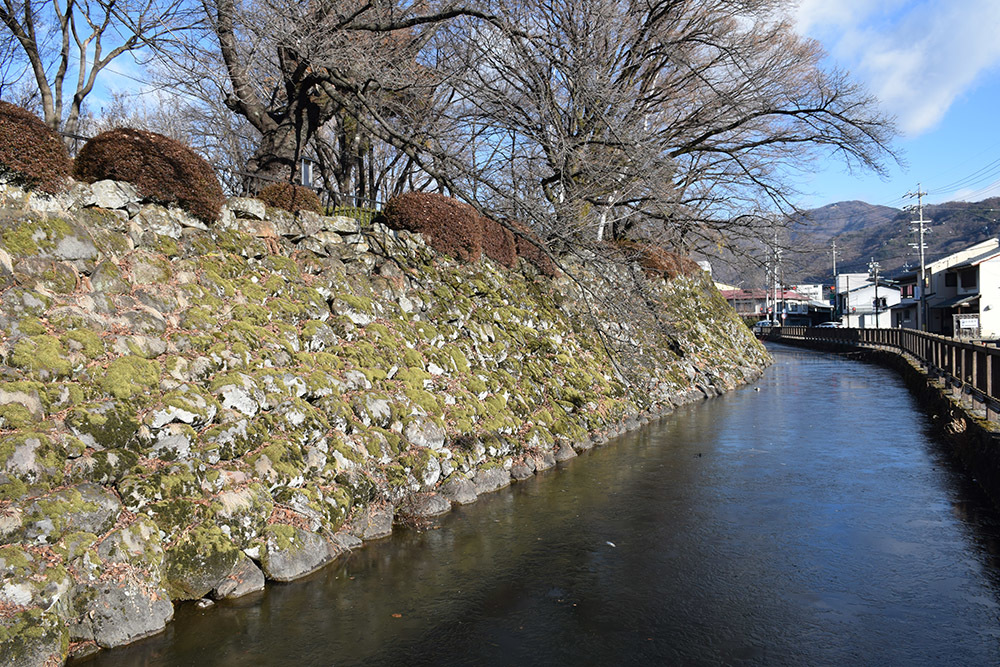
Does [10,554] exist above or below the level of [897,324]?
A: below

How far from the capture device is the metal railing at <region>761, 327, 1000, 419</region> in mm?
11375

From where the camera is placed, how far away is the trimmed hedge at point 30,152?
7.66 m

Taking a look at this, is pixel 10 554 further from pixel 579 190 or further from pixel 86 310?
pixel 579 190

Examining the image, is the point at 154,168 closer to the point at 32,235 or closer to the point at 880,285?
the point at 32,235

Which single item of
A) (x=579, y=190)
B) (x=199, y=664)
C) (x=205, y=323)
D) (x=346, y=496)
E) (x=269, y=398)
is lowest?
(x=199, y=664)

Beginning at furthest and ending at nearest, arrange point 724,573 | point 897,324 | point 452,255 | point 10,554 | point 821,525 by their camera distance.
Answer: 1. point 897,324
2. point 452,255
3. point 821,525
4. point 724,573
5. point 10,554

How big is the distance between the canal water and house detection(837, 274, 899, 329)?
6431cm

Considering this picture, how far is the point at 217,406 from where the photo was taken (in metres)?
7.54

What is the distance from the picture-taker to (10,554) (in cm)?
518

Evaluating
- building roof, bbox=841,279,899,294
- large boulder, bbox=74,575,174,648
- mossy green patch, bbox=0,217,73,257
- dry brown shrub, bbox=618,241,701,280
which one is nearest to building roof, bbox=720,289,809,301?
building roof, bbox=841,279,899,294

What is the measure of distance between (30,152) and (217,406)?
3.65 m

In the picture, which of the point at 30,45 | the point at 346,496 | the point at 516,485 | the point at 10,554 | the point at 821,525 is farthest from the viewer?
the point at 30,45

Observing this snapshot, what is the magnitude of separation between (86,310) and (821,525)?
909 cm

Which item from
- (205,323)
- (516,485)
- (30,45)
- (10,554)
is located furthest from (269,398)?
(30,45)
